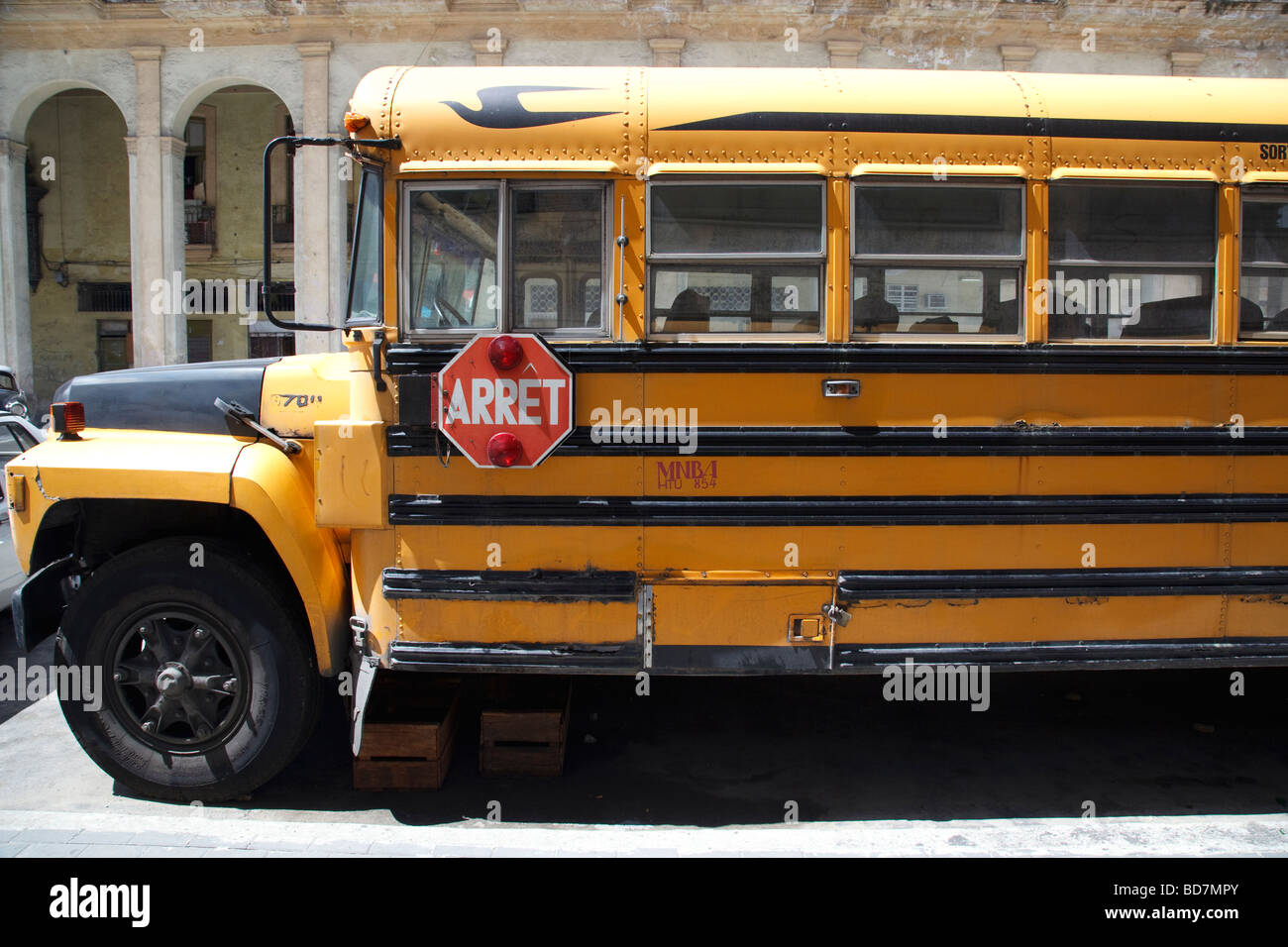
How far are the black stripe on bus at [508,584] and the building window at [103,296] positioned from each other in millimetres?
20214

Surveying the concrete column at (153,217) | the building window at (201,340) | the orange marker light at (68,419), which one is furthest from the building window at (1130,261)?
the building window at (201,340)

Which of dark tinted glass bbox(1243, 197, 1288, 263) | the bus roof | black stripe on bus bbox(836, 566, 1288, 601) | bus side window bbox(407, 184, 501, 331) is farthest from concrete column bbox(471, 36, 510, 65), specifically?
black stripe on bus bbox(836, 566, 1288, 601)

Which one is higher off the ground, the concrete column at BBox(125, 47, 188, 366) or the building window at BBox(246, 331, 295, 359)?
the concrete column at BBox(125, 47, 188, 366)

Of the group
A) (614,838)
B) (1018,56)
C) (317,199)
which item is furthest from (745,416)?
(1018,56)

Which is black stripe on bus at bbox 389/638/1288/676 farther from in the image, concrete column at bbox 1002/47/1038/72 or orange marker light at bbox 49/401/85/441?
concrete column at bbox 1002/47/1038/72

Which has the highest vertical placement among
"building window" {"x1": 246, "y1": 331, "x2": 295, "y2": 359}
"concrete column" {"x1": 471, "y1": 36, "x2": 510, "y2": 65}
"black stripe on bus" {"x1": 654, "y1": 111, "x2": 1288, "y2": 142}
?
"concrete column" {"x1": 471, "y1": 36, "x2": 510, "y2": 65}

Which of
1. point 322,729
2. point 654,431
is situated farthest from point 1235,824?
point 322,729

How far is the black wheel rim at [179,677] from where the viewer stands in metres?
3.75

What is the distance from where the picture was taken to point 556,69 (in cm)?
368

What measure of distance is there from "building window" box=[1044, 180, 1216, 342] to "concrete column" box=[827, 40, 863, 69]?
12653 mm

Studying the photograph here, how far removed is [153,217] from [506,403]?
1587cm

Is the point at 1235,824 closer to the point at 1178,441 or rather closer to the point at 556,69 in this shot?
the point at 1178,441

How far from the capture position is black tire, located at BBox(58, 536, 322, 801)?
3.71 metres

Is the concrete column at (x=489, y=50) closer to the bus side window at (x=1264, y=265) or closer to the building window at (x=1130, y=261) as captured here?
the building window at (x=1130, y=261)
